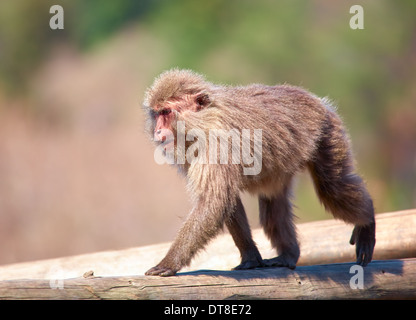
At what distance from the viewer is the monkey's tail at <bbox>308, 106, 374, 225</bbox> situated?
630cm

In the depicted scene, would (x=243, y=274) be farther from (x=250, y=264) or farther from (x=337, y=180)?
(x=337, y=180)

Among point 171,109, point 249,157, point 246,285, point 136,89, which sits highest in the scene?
point 136,89

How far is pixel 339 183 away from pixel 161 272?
2.31 metres

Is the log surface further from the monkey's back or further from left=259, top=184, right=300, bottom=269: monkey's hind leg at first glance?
the monkey's back

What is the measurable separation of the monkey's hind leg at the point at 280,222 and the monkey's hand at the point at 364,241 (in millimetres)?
650

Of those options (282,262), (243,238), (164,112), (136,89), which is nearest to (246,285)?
(243,238)

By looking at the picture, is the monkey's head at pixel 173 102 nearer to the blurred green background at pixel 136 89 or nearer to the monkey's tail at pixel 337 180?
the monkey's tail at pixel 337 180

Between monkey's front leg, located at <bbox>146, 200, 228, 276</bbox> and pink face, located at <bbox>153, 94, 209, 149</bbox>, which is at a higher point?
pink face, located at <bbox>153, 94, 209, 149</bbox>

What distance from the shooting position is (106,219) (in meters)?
13.9

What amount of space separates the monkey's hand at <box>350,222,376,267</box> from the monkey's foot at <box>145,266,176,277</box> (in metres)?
2.27

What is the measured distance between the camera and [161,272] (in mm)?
4980

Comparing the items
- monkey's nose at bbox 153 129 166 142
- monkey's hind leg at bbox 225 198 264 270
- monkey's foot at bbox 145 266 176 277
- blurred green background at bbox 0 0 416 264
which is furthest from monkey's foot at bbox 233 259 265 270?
blurred green background at bbox 0 0 416 264

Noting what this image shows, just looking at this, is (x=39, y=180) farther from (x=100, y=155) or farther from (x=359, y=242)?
(x=359, y=242)

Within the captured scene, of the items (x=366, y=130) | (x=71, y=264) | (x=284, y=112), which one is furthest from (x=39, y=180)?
(x=284, y=112)
